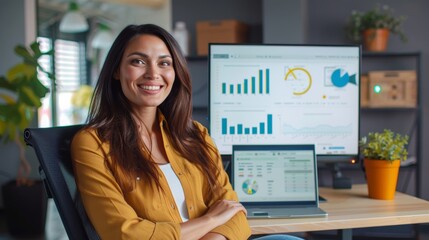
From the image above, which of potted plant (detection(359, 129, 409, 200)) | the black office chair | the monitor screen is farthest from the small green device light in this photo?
the black office chair

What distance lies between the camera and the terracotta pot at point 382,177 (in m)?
2.02

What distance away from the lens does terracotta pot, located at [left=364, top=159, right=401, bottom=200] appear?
2.02 metres

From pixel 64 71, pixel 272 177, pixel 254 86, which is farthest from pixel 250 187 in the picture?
pixel 64 71

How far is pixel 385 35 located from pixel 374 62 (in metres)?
0.31

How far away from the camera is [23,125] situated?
4.22 m

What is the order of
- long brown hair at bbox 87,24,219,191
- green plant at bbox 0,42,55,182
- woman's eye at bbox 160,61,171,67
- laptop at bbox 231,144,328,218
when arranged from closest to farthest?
long brown hair at bbox 87,24,219,191 < woman's eye at bbox 160,61,171,67 < laptop at bbox 231,144,328,218 < green plant at bbox 0,42,55,182

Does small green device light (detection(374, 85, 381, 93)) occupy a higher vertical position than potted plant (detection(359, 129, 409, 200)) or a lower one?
higher

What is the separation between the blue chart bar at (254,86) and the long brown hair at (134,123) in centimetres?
36

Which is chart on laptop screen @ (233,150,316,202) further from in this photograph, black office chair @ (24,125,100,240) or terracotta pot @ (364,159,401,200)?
black office chair @ (24,125,100,240)

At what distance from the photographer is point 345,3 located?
4.56 metres

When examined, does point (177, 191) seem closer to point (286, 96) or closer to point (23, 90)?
point (286, 96)

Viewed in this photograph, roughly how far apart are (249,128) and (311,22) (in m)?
2.72

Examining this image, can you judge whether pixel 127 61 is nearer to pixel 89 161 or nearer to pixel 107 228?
pixel 89 161

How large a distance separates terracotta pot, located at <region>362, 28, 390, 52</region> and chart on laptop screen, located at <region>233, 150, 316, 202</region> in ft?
8.36
